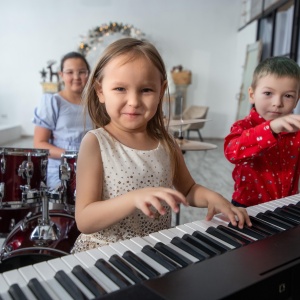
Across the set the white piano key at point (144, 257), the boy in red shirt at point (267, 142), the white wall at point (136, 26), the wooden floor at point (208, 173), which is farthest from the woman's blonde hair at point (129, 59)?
the white wall at point (136, 26)

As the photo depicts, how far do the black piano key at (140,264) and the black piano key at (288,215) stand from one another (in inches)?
15.9

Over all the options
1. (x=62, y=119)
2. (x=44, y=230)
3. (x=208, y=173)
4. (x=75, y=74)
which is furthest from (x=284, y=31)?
(x=44, y=230)

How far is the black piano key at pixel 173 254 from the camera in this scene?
0.64 metres

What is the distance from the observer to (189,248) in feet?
2.30

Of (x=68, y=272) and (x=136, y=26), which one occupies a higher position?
(x=136, y=26)

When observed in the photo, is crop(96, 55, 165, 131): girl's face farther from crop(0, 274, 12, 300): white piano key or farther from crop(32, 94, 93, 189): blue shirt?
crop(32, 94, 93, 189): blue shirt

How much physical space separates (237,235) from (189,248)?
13 centimetres

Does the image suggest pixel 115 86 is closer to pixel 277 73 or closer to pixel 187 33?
pixel 277 73

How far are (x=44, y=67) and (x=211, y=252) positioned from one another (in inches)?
339

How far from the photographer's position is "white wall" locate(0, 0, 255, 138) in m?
8.45

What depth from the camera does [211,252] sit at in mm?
682

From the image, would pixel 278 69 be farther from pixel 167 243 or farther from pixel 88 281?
pixel 88 281

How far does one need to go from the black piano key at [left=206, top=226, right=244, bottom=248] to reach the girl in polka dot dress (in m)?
0.08

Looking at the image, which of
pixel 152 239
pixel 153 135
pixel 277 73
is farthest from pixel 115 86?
pixel 277 73
